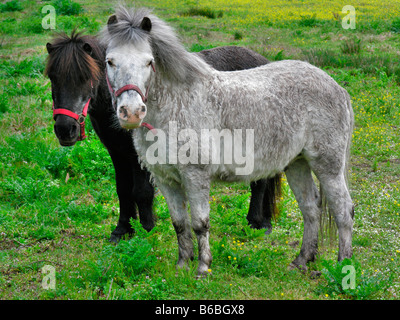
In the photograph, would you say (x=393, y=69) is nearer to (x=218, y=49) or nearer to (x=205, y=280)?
(x=218, y=49)

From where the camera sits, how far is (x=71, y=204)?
249 inches

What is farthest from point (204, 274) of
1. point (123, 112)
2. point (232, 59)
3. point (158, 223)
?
point (232, 59)

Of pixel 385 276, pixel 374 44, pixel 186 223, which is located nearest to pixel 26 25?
pixel 374 44

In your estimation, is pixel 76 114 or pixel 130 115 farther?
pixel 76 114

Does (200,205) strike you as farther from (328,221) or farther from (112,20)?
(112,20)

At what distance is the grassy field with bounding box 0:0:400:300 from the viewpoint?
14.2 ft

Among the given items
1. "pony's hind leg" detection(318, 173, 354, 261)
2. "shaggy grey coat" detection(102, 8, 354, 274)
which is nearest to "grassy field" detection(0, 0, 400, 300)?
"pony's hind leg" detection(318, 173, 354, 261)

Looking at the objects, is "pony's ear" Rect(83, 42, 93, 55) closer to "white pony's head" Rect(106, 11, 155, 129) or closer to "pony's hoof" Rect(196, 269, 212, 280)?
"white pony's head" Rect(106, 11, 155, 129)

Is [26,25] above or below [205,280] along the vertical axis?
above

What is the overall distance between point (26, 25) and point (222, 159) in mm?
15182

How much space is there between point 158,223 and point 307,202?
6.47ft

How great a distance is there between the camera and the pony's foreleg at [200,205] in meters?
4.21

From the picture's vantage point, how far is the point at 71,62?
15.1 feet

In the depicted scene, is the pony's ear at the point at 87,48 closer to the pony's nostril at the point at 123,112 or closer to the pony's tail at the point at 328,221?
the pony's nostril at the point at 123,112
